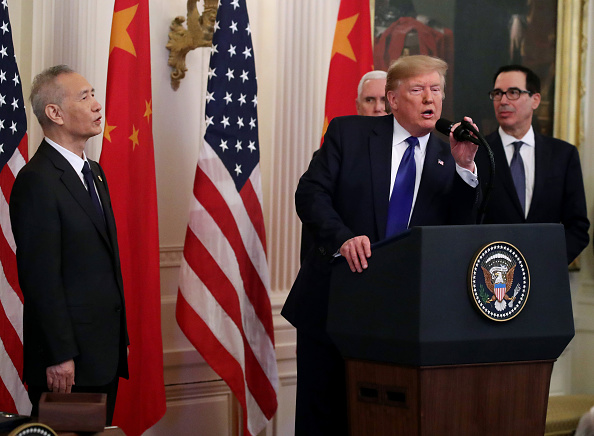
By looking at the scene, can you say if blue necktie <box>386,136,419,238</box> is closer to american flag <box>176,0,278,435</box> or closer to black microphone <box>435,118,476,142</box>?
black microphone <box>435,118,476,142</box>

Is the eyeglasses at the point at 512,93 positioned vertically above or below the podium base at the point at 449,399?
above

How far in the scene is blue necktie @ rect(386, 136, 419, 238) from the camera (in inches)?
101

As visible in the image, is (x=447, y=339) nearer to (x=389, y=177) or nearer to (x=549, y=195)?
(x=389, y=177)

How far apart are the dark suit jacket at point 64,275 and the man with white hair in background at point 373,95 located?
1.59 metres

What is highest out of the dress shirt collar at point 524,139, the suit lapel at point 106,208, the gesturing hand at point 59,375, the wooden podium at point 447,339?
the dress shirt collar at point 524,139

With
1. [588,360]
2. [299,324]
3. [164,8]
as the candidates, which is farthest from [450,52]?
[299,324]

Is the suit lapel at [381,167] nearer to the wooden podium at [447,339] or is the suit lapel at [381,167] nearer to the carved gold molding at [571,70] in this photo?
the wooden podium at [447,339]

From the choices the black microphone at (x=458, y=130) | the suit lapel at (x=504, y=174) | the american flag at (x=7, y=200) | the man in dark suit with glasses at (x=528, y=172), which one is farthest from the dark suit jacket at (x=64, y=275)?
the suit lapel at (x=504, y=174)

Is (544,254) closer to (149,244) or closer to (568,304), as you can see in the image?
(568,304)

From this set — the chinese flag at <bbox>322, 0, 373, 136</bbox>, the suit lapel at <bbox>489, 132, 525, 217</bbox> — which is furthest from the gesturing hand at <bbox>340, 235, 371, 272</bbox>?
the suit lapel at <bbox>489, 132, 525, 217</bbox>

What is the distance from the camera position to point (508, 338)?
1986 mm

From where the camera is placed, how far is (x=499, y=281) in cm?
197

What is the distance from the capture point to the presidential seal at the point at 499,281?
76.6 inches

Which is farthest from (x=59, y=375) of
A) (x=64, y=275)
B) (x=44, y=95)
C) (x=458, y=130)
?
(x=458, y=130)
